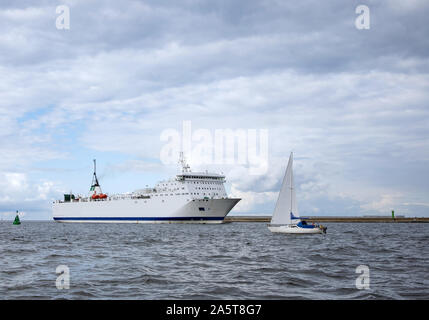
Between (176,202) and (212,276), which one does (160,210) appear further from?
(212,276)

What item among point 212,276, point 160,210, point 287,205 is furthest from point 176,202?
point 212,276

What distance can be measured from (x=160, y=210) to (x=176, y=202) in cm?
566

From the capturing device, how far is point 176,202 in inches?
3430

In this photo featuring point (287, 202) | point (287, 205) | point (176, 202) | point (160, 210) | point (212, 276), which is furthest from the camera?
point (160, 210)

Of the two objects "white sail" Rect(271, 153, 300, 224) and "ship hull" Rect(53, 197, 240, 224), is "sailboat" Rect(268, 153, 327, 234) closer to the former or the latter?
"white sail" Rect(271, 153, 300, 224)

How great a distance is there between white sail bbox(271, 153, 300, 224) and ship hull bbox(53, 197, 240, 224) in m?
37.1

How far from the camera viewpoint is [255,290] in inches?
595

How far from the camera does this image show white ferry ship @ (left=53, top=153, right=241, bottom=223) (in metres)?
86.9

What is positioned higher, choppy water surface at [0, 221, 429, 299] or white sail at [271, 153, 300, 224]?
white sail at [271, 153, 300, 224]

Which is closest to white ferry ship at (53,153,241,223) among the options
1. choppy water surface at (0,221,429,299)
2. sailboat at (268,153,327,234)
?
sailboat at (268,153,327,234)

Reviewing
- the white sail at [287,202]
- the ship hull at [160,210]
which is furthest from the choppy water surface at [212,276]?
the ship hull at [160,210]

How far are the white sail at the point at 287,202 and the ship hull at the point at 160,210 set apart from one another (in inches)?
1462

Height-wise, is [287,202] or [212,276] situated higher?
[287,202]

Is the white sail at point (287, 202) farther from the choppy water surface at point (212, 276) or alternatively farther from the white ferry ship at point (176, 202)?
the white ferry ship at point (176, 202)
